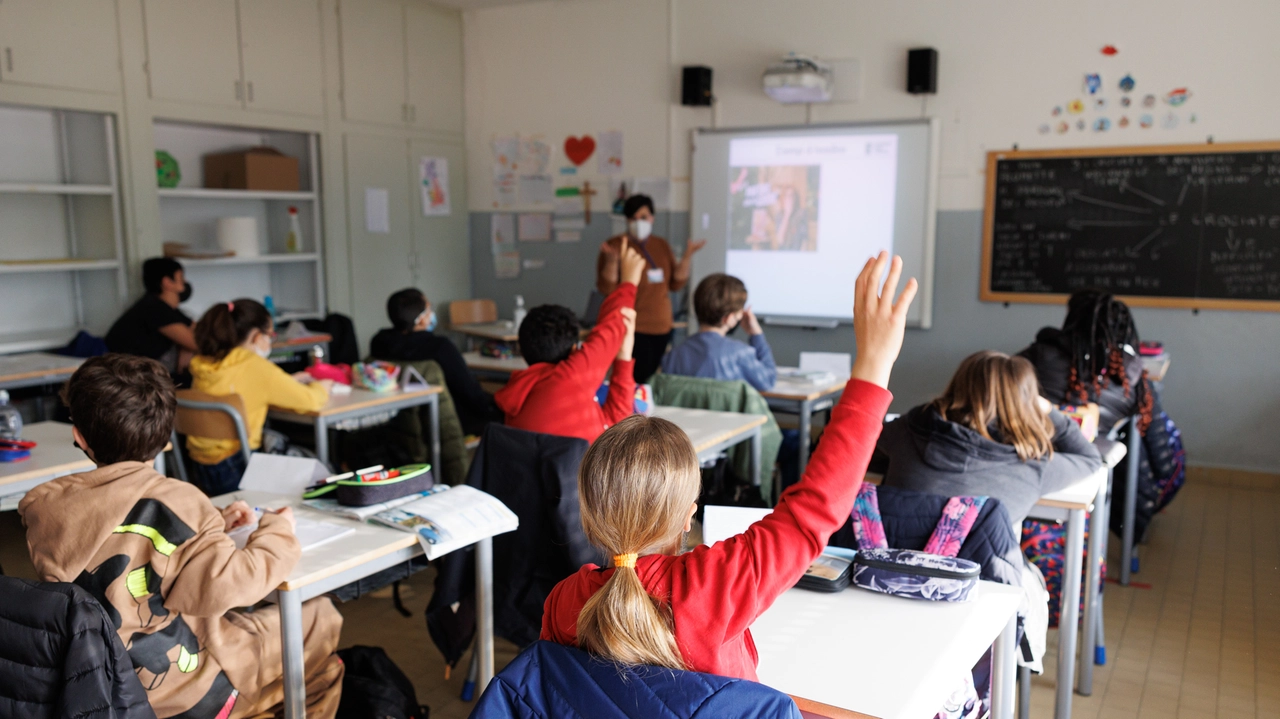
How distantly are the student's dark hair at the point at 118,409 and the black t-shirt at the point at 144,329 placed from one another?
361 cm

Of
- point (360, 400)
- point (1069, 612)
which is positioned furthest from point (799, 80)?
point (1069, 612)

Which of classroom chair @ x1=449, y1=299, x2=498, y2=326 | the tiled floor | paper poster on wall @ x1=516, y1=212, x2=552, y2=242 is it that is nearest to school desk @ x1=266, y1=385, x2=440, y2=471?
the tiled floor

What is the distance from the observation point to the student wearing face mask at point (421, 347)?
4387mm

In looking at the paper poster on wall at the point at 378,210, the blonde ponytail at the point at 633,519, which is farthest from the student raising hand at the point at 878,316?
the paper poster on wall at the point at 378,210

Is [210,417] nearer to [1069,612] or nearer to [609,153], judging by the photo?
[1069,612]

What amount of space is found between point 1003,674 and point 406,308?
317 cm

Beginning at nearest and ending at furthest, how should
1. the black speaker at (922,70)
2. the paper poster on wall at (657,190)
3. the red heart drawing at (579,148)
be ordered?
1. the black speaker at (922,70)
2. the paper poster on wall at (657,190)
3. the red heart drawing at (579,148)

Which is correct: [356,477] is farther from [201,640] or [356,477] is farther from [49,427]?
[49,427]

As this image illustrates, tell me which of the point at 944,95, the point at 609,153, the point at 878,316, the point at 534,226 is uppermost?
the point at 944,95

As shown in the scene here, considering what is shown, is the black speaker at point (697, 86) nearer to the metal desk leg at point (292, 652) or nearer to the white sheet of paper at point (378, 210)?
the white sheet of paper at point (378, 210)

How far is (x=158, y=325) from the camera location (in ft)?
17.0

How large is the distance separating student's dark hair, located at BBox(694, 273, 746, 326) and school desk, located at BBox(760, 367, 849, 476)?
0.40 metres

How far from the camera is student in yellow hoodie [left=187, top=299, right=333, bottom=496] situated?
3.62 m

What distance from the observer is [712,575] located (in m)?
1.25
